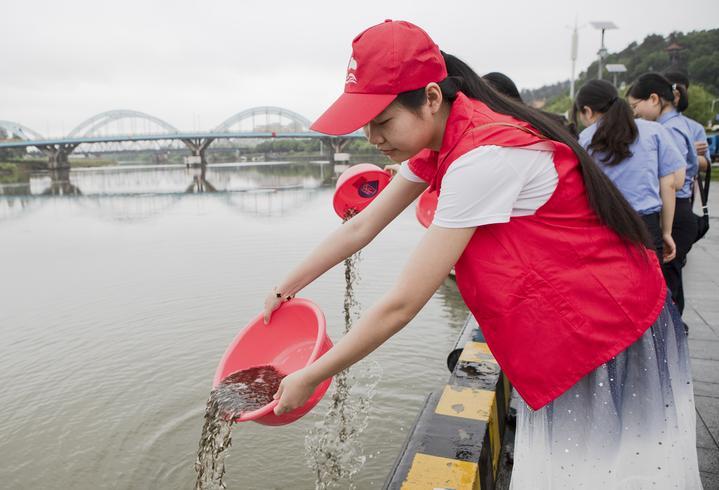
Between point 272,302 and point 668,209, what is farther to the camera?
point 668,209

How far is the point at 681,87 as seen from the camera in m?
4.02

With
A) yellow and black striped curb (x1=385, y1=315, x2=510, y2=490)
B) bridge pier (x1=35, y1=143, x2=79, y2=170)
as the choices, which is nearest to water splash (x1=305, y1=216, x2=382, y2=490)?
yellow and black striped curb (x1=385, y1=315, x2=510, y2=490)

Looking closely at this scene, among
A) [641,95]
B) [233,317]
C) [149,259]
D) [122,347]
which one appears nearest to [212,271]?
[149,259]

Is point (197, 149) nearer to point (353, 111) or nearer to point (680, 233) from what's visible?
point (680, 233)

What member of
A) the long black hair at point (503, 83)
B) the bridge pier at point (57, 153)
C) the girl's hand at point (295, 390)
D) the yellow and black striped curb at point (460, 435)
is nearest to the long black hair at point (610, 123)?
the long black hair at point (503, 83)

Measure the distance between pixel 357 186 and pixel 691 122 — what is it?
2340 mm

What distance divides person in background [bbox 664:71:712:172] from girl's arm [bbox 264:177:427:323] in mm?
2986

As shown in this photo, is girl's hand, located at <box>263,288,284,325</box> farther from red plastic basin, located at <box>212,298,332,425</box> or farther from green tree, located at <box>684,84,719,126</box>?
green tree, located at <box>684,84,719,126</box>

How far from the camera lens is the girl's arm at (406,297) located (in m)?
1.14

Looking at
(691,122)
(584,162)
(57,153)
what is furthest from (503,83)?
(57,153)

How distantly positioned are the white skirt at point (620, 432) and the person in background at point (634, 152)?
1.91 meters

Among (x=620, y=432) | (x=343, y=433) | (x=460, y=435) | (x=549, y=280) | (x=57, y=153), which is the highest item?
(x=57, y=153)

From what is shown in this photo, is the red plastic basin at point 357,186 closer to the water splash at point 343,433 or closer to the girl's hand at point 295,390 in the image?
the water splash at point 343,433

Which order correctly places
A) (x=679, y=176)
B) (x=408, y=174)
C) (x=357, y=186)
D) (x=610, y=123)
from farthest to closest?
(x=357, y=186) < (x=679, y=176) < (x=610, y=123) < (x=408, y=174)
